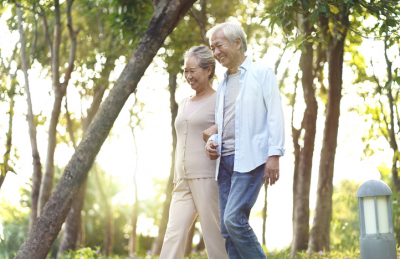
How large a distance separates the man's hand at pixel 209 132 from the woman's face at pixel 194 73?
0.48 m

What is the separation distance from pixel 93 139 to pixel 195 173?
1.38m

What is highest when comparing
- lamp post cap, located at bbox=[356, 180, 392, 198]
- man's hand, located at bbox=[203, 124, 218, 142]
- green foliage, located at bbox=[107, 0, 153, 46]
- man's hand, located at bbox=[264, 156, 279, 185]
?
green foliage, located at bbox=[107, 0, 153, 46]

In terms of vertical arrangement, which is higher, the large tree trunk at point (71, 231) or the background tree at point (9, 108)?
the background tree at point (9, 108)

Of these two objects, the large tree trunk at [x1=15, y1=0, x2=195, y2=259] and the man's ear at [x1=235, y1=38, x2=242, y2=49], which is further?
the large tree trunk at [x1=15, y1=0, x2=195, y2=259]

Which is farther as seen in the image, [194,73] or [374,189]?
[194,73]

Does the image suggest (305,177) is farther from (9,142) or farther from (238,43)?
(9,142)

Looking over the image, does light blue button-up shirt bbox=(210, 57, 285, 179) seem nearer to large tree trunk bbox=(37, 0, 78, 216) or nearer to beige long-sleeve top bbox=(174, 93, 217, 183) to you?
beige long-sleeve top bbox=(174, 93, 217, 183)

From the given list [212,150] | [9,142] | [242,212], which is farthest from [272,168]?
[9,142]

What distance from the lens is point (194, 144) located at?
349cm

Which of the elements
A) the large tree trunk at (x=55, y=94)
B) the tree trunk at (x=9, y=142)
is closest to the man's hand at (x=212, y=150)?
the tree trunk at (x=9, y=142)

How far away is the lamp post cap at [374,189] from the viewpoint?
3406 mm

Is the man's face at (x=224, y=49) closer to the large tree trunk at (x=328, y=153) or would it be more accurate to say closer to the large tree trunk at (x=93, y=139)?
the large tree trunk at (x=93, y=139)

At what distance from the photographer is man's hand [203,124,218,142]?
3326mm

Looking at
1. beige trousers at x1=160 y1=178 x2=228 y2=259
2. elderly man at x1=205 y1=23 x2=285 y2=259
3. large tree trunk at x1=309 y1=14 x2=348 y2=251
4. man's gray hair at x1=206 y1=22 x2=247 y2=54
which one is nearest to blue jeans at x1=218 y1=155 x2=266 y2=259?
elderly man at x1=205 y1=23 x2=285 y2=259
